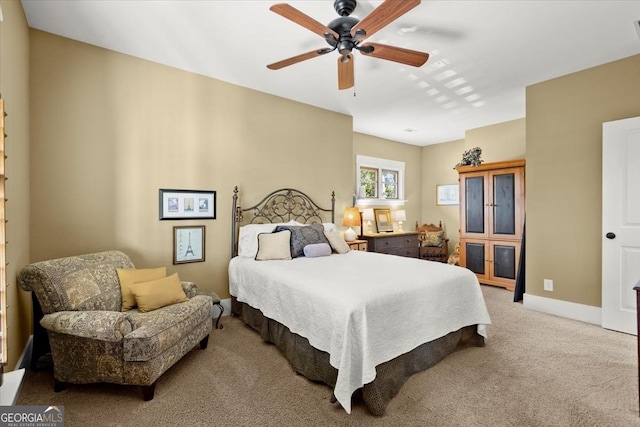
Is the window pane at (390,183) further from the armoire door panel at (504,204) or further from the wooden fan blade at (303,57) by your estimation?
the wooden fan blade at (303,57)

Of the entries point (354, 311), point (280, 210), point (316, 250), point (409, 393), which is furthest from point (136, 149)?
point (409, 393)

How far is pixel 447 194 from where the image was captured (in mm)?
6602

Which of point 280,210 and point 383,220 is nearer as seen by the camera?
point 280,210

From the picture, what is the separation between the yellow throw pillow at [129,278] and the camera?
2455 millimetres

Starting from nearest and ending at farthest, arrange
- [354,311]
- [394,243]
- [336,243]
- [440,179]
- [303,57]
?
[354,311] < [303,57] < [336,243] < [394,243] < [440,179]

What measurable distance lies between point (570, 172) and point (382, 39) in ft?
8.64

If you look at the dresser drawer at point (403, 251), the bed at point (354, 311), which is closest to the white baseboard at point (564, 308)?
the bed at point (354, 311)

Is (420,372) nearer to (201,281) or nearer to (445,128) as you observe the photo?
(201,281)

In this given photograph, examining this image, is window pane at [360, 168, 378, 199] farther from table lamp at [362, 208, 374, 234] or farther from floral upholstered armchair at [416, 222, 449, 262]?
floral upholstered armchair at [416, 222, 449, 262]

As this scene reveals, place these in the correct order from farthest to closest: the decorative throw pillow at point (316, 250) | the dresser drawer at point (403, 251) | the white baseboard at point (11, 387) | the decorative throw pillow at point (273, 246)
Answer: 1. the dresser drawer at point (403, 251)
2. the decorative throw pillow at point (316, 250)
3. the decorative throw pillow at point (273, 246)
4. the white baseboard at point (11, 387)

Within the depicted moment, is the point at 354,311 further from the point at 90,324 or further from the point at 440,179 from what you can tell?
the point at 440,179

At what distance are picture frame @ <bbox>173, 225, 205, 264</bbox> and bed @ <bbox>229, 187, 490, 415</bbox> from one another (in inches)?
16.5

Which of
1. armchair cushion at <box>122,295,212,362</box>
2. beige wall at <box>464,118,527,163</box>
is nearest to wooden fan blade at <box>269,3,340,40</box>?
armchair cushion at <box>122,295,212,362</box>

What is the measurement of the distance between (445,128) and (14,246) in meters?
5.93
